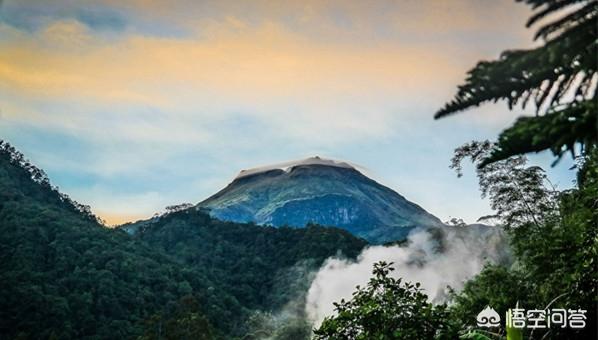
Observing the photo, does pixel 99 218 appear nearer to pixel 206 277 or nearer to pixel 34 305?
pixel 206 277

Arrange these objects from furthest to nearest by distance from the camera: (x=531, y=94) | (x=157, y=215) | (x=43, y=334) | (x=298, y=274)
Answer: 1. (x=157, y=215)
2. (x=298, y=274)
3. (x=43, y=334)
4. (x=531, y=94)

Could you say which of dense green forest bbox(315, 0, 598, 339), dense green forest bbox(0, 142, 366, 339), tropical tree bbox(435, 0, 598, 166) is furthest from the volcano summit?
tropical tree bbox(435, 0, 598, 166)

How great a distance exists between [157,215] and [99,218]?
6.53m

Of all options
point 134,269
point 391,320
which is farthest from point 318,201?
point 391,320

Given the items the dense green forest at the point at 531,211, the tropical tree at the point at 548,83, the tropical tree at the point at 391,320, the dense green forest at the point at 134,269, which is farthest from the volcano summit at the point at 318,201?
the tropical tree at the point at 548,83

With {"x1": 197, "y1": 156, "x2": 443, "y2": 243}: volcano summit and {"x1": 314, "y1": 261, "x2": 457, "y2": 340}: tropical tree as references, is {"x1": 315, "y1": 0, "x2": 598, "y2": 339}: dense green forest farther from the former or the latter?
{"x1": 197, "y1": 156, "x2": 443, "y2": 243}: volcano summit

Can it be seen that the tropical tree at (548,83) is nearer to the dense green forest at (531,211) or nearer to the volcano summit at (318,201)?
the dense green forest at (531,211)

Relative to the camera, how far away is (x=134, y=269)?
27.6m

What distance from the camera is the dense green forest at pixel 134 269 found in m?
21.6

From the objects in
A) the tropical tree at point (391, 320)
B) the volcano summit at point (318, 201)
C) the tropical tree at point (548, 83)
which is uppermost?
the volcano summit at point (318, 201)

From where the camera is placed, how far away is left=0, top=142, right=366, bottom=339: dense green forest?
2162 centimetres

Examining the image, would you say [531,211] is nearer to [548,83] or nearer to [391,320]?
[391,320]

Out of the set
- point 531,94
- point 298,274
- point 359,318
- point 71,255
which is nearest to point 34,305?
point 71,255

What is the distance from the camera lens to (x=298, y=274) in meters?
34.7
